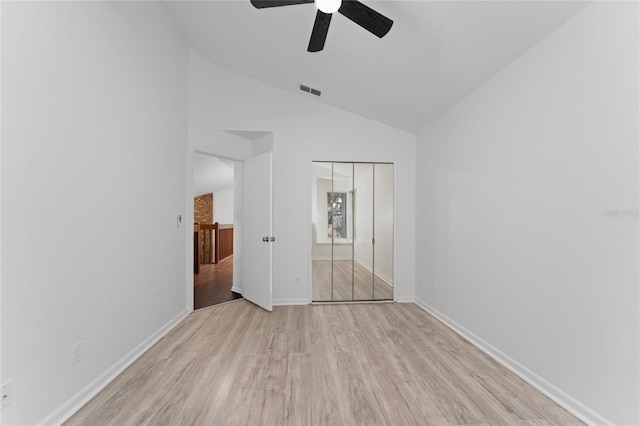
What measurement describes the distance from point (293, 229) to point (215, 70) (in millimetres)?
2324

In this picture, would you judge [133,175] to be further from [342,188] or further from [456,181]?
[456,181]

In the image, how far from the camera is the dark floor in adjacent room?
3936 mm

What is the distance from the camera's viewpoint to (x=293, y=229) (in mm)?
3801

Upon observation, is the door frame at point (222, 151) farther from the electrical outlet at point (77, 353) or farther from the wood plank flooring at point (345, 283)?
the electrical outlet at point (77, 353)

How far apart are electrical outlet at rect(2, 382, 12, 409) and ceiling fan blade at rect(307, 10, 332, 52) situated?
2629 mm

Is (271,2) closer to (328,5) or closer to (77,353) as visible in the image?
(328,5)

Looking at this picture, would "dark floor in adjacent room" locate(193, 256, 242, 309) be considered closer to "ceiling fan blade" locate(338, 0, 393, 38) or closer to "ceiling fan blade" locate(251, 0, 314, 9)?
"ceiling fan blade" locate(251, 0, 314, 9)

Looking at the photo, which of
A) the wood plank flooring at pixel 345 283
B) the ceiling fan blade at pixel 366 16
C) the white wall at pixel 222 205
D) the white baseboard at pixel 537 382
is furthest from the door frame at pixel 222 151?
the white wall at pixel 222 205

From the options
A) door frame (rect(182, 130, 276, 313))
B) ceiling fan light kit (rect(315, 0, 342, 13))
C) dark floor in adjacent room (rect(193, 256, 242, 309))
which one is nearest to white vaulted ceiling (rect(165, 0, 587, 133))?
ceiling fan light kit (rect(315, 0, 342, 13))

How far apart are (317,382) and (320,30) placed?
2.50m

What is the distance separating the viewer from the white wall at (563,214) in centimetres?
148

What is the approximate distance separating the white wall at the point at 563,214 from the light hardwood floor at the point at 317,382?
308mm

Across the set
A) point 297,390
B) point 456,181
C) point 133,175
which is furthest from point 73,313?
point 456,181

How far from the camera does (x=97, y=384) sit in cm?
188
